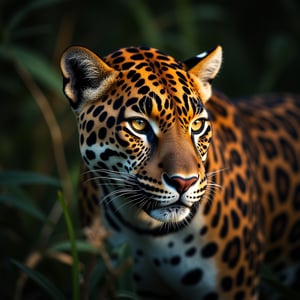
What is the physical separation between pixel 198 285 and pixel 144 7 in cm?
326

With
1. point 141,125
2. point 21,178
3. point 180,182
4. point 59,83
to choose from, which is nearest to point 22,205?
point 21,178

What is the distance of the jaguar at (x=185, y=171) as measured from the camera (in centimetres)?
319

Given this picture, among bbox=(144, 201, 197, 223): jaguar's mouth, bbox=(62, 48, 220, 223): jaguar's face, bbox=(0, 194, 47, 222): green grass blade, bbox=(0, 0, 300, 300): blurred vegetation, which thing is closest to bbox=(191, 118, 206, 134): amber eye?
bbox=(62, 48, 220, 223): jaguar's face

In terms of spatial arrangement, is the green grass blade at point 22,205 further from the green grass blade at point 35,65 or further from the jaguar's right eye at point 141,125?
the green grass blade at point 35,65

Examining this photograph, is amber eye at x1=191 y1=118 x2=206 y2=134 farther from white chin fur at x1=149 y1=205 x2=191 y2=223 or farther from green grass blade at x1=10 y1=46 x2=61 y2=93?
green grass blade at x1=10 y1=46 x2=61 y2=93

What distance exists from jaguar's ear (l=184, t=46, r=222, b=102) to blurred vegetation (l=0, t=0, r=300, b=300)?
793mm

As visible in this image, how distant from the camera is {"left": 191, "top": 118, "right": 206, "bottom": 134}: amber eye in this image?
328 cm

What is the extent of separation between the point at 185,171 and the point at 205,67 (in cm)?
58

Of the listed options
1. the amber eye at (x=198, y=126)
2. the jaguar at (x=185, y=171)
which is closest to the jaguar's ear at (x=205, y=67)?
the jaguar at (x=185, y=171)

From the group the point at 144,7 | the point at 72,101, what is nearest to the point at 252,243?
the point at 72,101

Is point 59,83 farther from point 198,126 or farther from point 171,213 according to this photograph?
point 171,213

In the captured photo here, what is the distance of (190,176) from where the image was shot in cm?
308

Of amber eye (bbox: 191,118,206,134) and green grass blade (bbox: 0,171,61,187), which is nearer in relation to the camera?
amber eye (bbox: 191,118,206,134)

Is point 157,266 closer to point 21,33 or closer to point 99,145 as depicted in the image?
point 99,145
